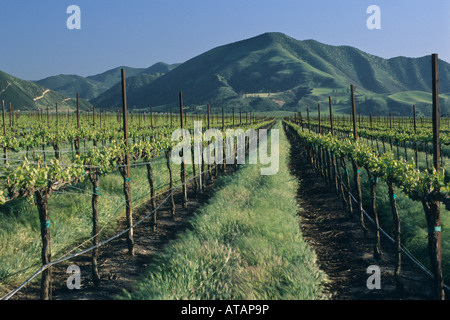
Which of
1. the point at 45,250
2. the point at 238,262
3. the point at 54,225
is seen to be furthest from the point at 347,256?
the point at 54,225

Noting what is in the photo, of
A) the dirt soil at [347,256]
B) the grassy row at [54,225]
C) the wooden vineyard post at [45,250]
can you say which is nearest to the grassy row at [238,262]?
the dirt soil at [347,256]

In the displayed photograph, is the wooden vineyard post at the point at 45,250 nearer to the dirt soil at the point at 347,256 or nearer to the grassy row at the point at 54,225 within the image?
the grassy row at the point at 54,225

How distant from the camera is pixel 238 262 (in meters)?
7.78

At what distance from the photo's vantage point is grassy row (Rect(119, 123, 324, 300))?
22.1ft

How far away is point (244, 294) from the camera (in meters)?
6.49

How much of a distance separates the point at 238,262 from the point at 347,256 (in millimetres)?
3631

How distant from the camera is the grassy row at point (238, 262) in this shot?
22.1 feet

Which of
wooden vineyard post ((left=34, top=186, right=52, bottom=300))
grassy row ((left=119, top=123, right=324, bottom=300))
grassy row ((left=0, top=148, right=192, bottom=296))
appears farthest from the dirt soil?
grassy row ((left=0, top=148, right=192, bottom=296))

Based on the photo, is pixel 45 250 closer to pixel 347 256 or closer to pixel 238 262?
pixel 238 262

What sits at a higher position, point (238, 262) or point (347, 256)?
point (238, 262)
